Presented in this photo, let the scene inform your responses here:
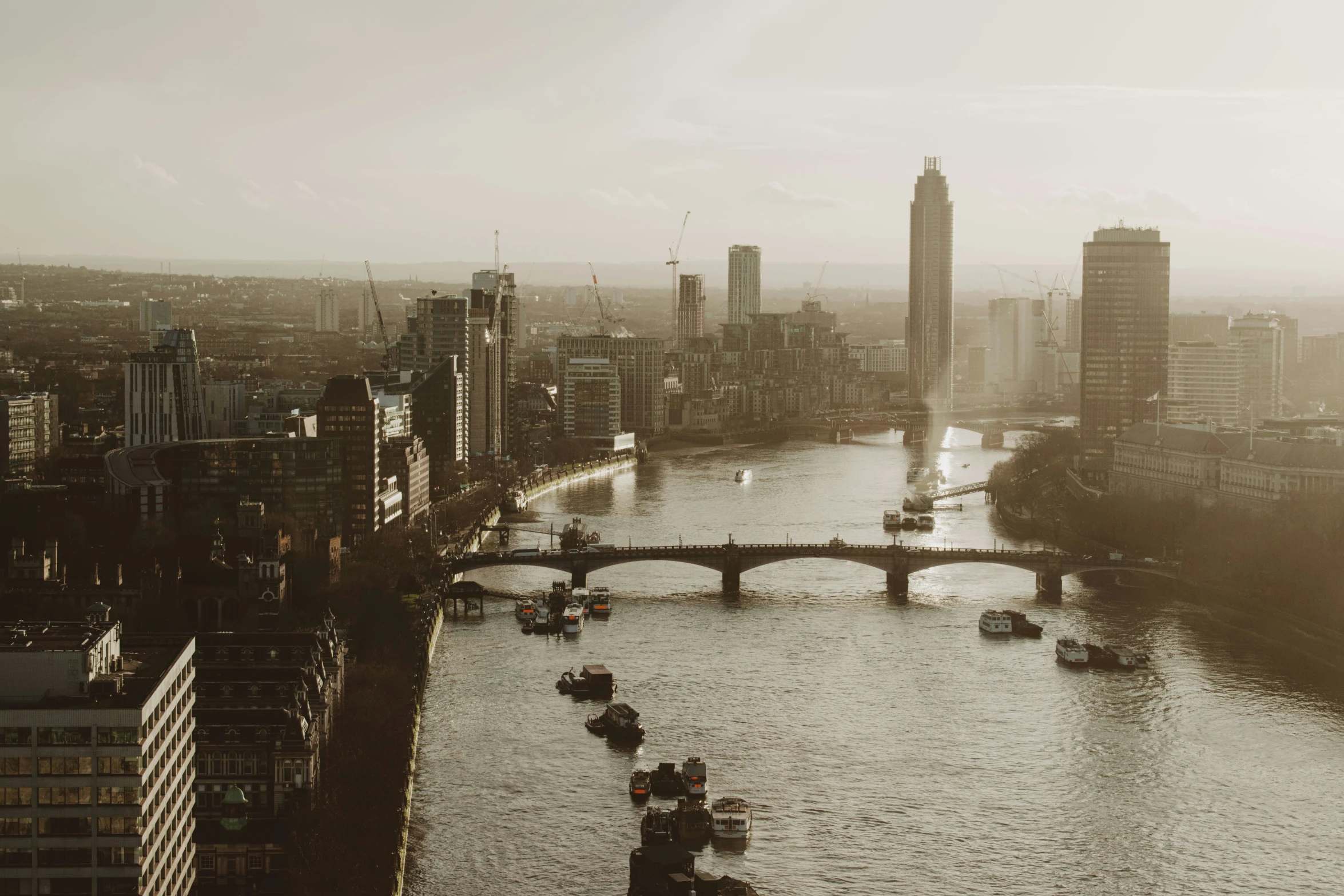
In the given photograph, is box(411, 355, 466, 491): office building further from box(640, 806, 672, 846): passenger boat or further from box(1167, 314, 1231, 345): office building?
box(1167, 314, 1231, 345): office building

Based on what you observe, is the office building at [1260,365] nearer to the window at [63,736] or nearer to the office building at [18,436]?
the office building at [18,436]

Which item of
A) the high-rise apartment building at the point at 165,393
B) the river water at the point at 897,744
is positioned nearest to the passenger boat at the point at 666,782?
the river water at the point at 897,744

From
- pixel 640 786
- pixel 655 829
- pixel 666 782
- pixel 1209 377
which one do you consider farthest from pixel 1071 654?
pixel 1209 377

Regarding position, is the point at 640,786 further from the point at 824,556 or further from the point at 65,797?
the point at 824,556

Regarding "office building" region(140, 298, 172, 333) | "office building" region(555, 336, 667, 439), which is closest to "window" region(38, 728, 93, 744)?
"office building" region(140, 298, 172, 333)

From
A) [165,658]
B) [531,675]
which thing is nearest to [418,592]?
[531,675]
